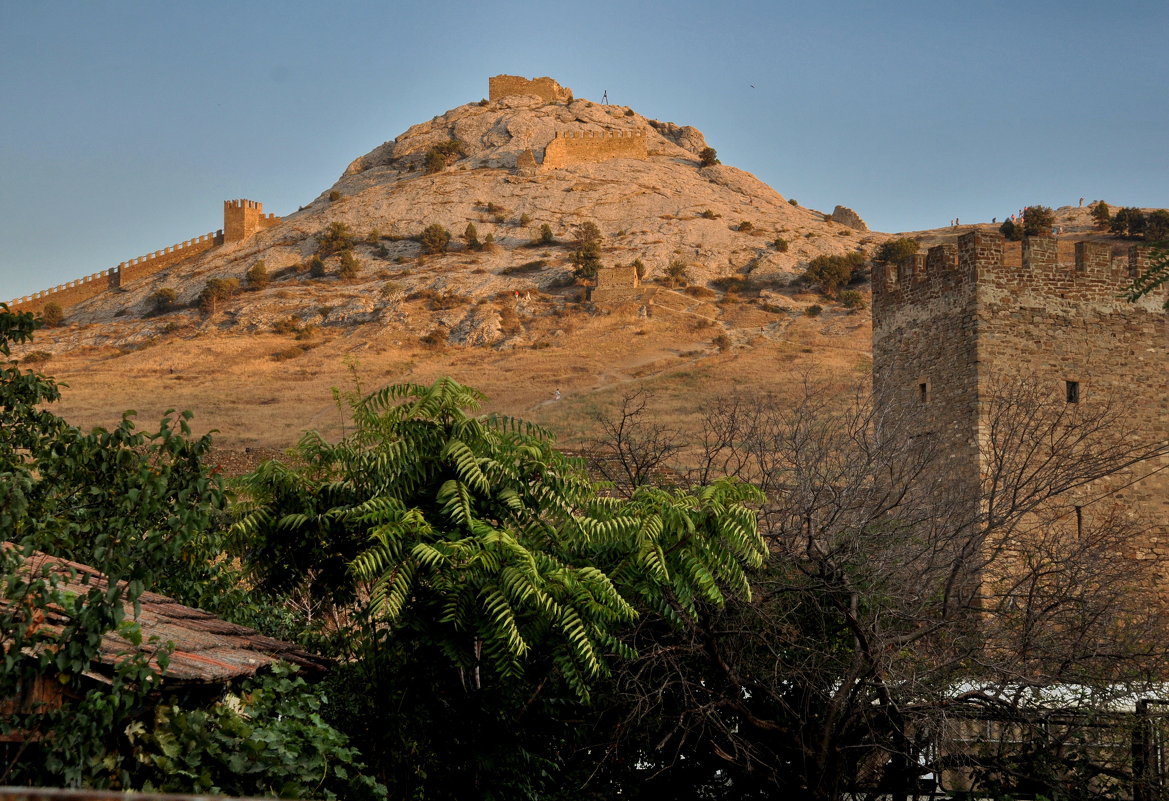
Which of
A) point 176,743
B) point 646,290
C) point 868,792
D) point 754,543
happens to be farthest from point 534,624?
point 646,290

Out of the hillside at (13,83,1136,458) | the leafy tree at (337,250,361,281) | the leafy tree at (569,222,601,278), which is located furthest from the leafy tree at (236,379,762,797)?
the leafy tree at (337,250,361,281)

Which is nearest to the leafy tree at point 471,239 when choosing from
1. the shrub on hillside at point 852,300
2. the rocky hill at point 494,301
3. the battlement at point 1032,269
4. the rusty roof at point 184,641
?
the rocky hill at point 494,301

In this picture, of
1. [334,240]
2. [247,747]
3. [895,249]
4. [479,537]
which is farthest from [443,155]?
[247,747]

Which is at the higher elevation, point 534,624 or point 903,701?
point 534,624

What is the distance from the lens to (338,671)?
31.0 ft

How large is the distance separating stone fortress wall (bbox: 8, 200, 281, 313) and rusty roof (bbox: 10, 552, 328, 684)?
81157 millimetres

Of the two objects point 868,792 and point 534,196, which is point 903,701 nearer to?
point 868,792

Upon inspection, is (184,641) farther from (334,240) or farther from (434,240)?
(334,240)

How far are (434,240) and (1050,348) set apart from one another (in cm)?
6298

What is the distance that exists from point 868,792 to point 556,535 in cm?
428

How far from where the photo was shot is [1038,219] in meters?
77.2

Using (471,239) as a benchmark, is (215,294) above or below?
below

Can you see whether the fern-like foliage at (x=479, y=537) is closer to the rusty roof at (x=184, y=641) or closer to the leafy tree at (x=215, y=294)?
the rusty roof at (x=184, y=641)

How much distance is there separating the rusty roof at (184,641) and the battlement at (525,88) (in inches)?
3976
